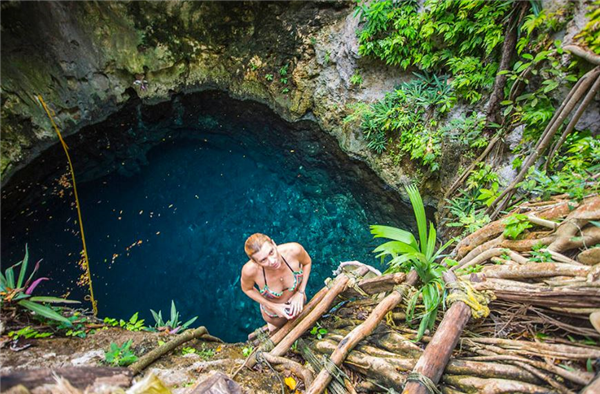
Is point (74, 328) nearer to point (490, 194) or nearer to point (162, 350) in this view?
point (162, 350)

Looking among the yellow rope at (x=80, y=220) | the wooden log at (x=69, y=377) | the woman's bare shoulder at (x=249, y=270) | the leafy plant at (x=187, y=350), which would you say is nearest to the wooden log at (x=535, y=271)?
the woman's bare shoulder at (x=249, y=270)

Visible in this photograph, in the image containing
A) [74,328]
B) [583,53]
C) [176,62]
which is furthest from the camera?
[176,62]

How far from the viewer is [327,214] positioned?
220 inches

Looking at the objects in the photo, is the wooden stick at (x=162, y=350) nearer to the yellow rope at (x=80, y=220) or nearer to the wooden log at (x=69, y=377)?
the wooden log at (x=69, y=377)

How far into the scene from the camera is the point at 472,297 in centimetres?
169

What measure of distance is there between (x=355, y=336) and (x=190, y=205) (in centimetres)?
494

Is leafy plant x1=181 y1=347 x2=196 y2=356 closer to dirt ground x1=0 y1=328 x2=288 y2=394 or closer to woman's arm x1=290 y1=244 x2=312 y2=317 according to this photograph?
dirt ground x1=0 y1=328 x2=288 y2=394

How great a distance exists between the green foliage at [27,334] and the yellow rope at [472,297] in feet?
10.8

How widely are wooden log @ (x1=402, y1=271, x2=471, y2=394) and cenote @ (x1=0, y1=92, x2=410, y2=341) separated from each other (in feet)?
10.7

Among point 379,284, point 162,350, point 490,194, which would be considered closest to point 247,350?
point 162,350

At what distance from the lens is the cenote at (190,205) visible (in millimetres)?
4895

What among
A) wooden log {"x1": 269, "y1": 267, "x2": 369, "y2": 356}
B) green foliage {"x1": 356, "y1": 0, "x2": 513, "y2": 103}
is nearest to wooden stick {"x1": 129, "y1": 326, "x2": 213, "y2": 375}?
wooden log {"x1": 269, "y1": 267, "x2": 369, "y2": 356}

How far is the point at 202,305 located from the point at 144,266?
4.61 feet

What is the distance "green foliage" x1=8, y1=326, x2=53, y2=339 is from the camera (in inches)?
88.4
